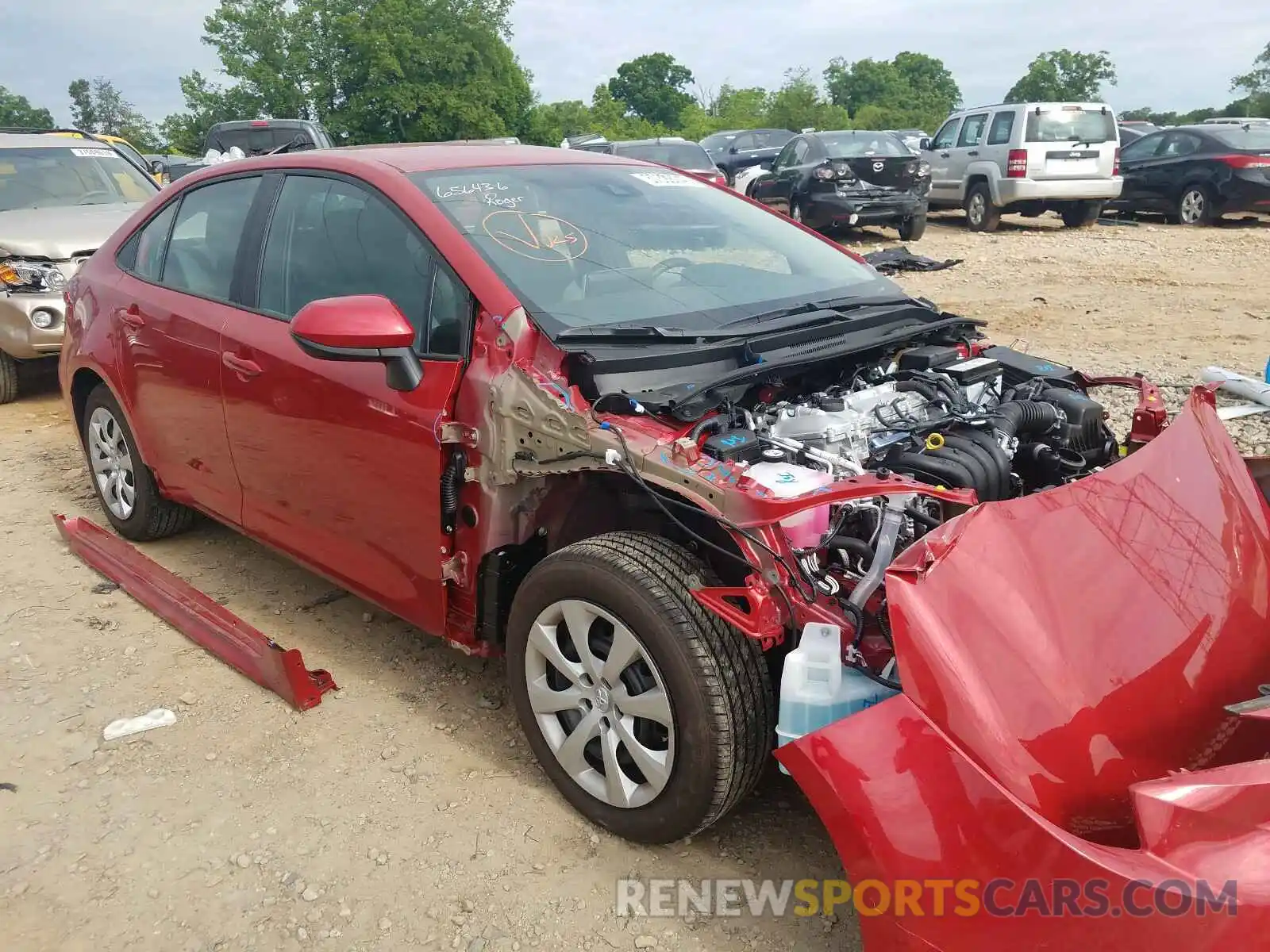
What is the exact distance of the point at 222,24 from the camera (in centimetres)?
4381

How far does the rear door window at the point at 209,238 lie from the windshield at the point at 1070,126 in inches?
508

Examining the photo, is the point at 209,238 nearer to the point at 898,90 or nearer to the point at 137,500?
the point at 137,500

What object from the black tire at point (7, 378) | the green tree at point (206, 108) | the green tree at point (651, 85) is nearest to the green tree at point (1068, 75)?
the green tree at point (651, 85)

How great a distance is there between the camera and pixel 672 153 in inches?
557

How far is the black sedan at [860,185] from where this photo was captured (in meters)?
13.1

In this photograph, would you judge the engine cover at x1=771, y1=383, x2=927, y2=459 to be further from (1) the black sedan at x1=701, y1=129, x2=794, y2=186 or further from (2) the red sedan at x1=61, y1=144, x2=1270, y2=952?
(1) the black sedan at x1=701, y1=129, x2=794, y2=186

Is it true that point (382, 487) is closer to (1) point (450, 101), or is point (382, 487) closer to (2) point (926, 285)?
(2) point (926, 285)

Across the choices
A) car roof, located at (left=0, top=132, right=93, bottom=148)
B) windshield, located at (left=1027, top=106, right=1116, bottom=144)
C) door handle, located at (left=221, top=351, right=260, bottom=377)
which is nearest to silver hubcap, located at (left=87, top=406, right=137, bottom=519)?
door handle, located at (left=221, top=351, right=260, bottom=377)

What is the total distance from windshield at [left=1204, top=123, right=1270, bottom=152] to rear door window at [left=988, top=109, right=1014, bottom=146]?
9.30ft

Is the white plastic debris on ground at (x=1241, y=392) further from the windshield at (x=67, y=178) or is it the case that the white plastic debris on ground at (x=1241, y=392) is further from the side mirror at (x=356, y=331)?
the windshield at (x=67, y=178)

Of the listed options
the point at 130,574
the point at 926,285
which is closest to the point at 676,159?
the point at 926,285

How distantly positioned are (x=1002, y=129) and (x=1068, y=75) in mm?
55724

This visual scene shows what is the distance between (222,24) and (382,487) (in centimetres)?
4881

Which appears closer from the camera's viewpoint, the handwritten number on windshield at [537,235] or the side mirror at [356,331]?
the side mirror at [356,331]
